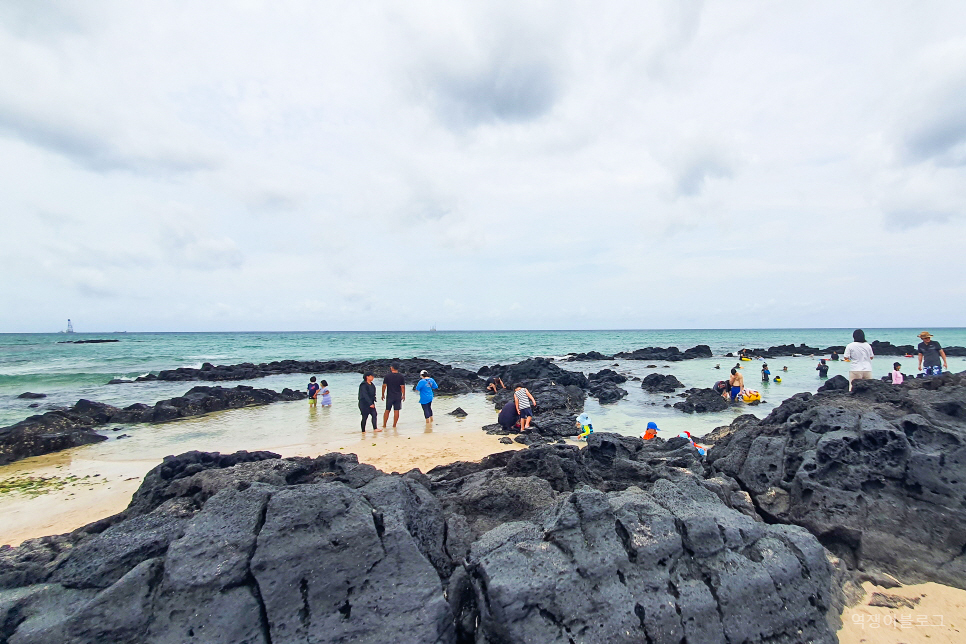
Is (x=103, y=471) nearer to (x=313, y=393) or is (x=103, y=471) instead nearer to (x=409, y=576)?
(x=313, y=393)

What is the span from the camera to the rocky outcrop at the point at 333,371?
23633 mm

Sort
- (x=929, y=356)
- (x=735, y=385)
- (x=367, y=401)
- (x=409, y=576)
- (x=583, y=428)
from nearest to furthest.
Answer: (x=409, y=576) < (x=583, y=428) < (x=367, y=401) < (x=929, y=356) < (x=735, y=385)

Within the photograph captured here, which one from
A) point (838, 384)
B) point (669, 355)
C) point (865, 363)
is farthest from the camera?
point (669, 355)

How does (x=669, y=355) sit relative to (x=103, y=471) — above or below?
below

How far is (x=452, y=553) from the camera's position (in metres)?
3.74

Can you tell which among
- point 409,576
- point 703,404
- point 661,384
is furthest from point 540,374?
point 409,576

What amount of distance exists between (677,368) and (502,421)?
24167mm

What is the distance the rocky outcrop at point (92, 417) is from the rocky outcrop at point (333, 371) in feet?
25.5

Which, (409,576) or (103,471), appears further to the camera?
(103,471)

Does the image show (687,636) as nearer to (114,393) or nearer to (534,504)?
(534,504)

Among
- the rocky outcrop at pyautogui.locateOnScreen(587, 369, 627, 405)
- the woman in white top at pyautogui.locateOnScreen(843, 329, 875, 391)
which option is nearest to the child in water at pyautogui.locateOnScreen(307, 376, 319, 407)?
the rocky outcrop at pyautogui.locateOnScreen(587, 369, 627, 405)

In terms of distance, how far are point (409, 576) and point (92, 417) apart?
1729cm

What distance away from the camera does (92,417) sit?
14.6 m

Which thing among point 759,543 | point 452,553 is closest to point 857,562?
point 759,543
